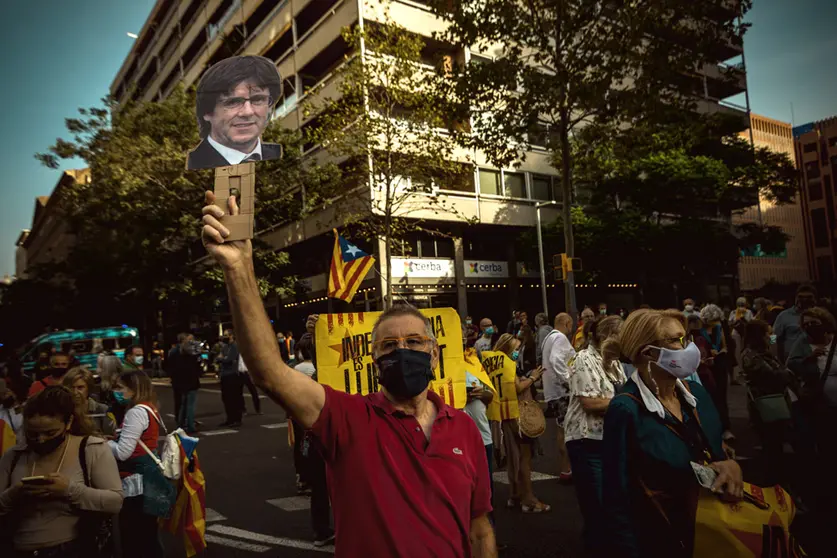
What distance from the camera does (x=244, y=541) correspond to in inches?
234

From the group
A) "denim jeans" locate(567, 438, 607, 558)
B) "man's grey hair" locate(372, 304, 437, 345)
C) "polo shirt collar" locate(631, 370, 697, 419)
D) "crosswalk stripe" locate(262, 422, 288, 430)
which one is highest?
"man's grey hair" locate(372, 304, 437, 345)

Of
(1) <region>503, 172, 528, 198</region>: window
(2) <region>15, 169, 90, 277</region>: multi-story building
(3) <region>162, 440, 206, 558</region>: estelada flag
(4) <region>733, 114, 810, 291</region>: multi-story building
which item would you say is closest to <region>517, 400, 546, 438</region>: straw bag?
(3) <region>162, 440, 206, 558</region>: estelada flag

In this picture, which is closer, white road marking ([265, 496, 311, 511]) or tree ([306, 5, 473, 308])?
white road marking ([265, 496, 311, 511])

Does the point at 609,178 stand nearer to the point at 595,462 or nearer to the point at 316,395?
the point at 595,462

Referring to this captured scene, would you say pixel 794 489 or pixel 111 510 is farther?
pixel 794 489

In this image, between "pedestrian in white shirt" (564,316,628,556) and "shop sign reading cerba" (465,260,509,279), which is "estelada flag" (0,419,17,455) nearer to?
"pedestrian in white shirt" (564,316,628,556)

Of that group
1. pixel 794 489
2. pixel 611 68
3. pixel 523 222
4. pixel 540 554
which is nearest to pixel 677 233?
pixel 523 222

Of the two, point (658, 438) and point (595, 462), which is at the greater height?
point (658, 438)

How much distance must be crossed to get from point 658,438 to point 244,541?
4580mm

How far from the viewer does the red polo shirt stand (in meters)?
2.03

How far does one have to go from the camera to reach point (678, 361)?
9.32 ft

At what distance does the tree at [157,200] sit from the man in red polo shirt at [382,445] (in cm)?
2170

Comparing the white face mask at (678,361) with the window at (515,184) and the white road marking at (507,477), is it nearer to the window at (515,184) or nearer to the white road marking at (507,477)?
the white road marking at (507,477)

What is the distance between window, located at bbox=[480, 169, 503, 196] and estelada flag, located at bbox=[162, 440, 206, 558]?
2541 cm
